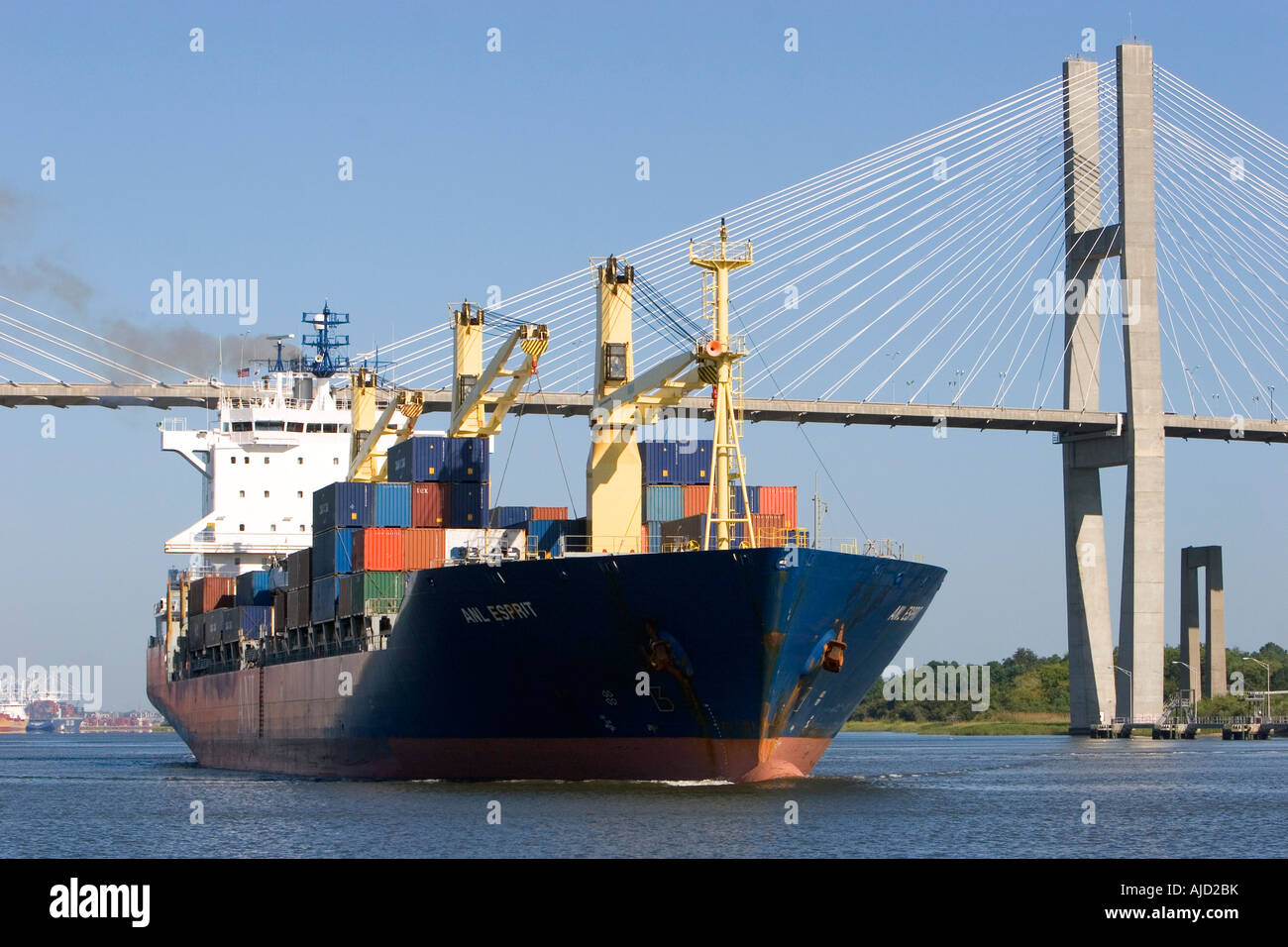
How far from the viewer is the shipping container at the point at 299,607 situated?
43094mm

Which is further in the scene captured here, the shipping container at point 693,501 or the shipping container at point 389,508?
the shipping container at point 389,508

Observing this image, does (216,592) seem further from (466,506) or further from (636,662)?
(636,662)

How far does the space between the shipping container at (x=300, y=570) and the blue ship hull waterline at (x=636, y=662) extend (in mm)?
5548

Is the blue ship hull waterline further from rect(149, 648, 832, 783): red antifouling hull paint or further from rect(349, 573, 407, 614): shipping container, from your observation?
rect(349, 573, 407, 614): shipping container

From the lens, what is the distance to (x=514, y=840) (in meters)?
25.2

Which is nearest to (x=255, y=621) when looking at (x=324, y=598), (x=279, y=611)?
(x=279, y=611)

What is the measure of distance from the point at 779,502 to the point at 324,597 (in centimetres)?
1119

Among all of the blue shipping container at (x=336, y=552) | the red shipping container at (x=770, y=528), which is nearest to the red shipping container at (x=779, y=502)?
the red shipping container at (x=770, y=528)

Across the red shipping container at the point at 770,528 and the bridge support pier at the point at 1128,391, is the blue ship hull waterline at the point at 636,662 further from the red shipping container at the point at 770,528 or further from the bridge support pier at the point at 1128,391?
the bridge support pier at the point at 1128,391

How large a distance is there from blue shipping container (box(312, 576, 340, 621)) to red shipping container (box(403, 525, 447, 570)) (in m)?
2.28

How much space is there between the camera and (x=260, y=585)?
49625mm

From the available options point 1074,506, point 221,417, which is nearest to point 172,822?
point 221,417

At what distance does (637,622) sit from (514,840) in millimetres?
6952
